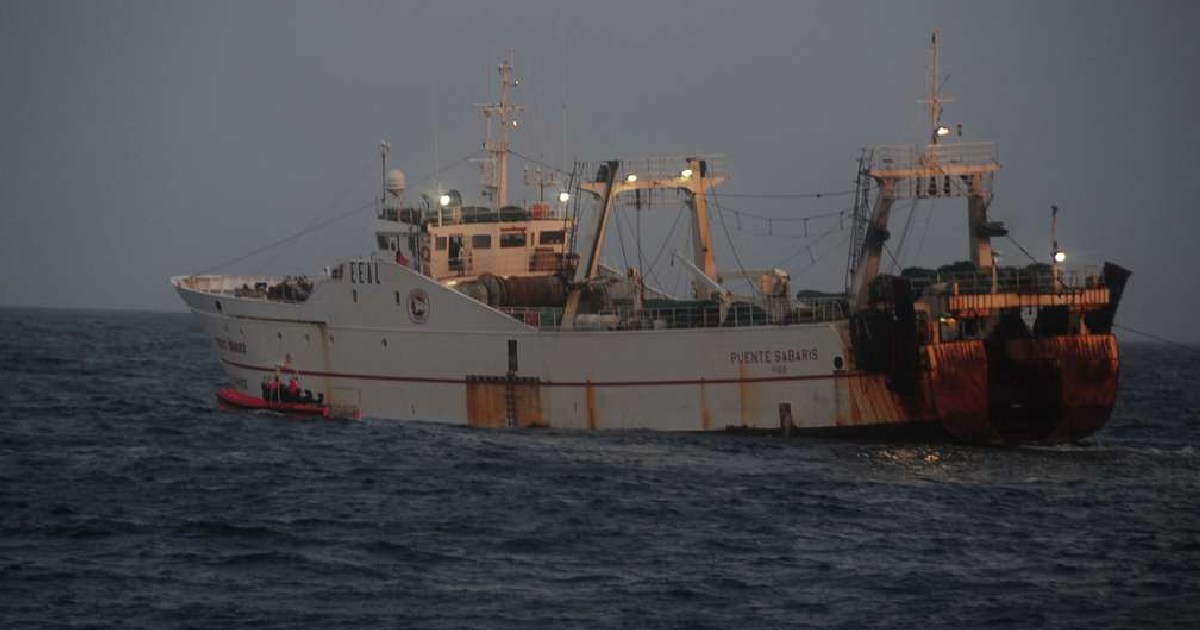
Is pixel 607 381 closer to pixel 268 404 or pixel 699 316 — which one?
pixel 699 316

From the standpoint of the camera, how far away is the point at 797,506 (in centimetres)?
3238

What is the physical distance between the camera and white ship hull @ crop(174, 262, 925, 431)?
133 feet

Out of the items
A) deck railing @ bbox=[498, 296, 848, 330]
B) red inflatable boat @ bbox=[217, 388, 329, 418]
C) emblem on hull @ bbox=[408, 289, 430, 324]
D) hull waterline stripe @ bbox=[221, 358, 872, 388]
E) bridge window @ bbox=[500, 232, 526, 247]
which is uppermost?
bridge window @ bbox=[500, 232, 526, 247]

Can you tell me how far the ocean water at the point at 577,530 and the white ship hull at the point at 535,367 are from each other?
89cm

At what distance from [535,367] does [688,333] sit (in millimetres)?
4709

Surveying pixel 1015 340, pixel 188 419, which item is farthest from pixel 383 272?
pixel 1015 340

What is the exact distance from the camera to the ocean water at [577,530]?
2402cm

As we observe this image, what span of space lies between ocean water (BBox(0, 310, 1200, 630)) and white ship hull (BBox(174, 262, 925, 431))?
89 cm

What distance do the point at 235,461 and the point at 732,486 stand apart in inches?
476

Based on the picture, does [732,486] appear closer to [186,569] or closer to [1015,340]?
[1015,340]

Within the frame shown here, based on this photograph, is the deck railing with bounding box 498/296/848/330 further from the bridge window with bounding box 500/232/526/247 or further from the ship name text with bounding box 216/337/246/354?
the ship name text with bounding box 216/337/246/354

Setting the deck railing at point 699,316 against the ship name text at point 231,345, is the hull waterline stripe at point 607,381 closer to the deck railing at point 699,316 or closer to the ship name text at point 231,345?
the deck railing at point 699,316

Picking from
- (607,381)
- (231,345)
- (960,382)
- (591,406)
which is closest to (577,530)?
(960,382)

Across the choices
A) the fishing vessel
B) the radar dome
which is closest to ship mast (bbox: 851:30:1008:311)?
the fishing vessel
